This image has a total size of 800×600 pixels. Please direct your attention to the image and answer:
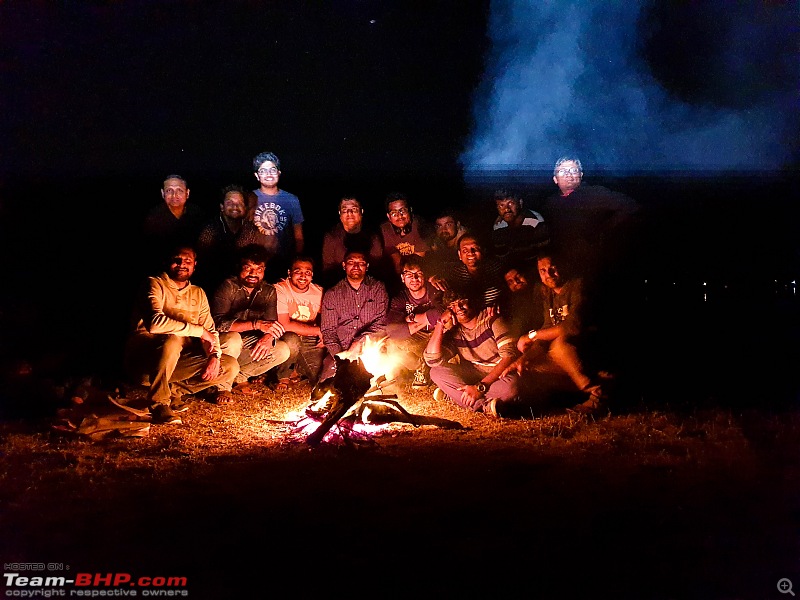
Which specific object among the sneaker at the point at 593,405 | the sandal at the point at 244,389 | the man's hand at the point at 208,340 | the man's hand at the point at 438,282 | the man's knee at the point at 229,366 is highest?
the man's hand at the point at 438,282

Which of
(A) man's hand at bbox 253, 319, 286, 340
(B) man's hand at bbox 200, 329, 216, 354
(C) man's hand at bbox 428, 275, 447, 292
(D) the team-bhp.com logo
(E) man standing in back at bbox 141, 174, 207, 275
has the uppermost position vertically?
(E) man standing in back at bbox 141, 174, 207, 275

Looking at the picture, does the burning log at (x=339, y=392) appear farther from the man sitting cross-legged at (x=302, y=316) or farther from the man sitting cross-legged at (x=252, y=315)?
the man sitting cross-legged at (x=252, y=315)

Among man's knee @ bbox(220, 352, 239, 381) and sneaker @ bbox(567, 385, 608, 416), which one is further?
man's knee @ bbox(220, 352, 239, 381)

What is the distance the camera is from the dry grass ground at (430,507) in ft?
11.4

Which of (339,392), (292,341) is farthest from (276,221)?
(339,392)

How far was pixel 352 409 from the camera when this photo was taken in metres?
6.18

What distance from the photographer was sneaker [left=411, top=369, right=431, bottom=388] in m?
7.45

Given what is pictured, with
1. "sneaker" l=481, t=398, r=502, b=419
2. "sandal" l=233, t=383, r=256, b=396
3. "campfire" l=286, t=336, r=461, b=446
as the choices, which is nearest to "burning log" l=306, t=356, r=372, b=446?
"campfire" l=286, t=336, r=461, b=446

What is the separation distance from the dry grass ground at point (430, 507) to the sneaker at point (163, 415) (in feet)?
0.70

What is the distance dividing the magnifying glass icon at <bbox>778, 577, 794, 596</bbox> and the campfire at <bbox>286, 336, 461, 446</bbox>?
2.93 metres

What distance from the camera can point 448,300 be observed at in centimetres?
689

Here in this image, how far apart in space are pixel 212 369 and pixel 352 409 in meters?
1.64

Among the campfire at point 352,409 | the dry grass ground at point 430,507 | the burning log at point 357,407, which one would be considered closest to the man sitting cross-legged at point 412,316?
the campfire at point 352,409

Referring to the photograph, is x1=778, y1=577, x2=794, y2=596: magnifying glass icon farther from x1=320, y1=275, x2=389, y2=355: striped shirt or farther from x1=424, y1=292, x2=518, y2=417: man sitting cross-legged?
x1=320, y1=275, x2=389, y2=355: striped shirt
